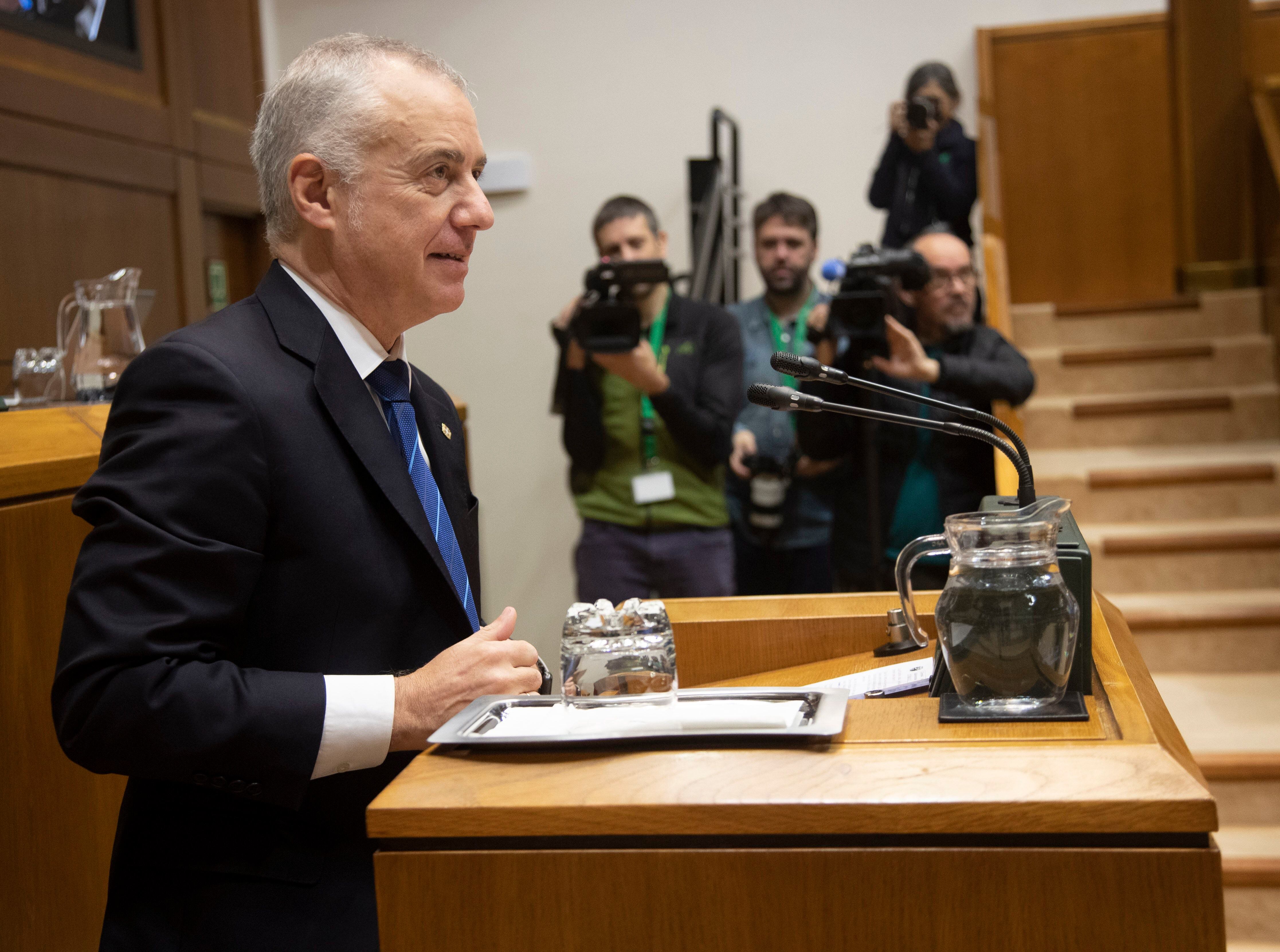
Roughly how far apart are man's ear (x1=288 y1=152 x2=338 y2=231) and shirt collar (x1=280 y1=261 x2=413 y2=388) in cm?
7

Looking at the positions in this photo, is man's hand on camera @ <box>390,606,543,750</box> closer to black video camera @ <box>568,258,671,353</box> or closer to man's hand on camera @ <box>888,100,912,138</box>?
black video camera @ <box>568,258,671,353</box>

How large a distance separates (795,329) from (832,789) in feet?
9.08

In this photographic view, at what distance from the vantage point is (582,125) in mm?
4949

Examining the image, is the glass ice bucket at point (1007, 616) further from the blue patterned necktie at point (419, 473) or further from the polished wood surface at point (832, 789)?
the blue patterned necktie at point (419, 473)

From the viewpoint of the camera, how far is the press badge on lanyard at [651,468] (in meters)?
3.15

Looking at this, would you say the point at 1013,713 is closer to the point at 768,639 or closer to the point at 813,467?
the point at 768,639

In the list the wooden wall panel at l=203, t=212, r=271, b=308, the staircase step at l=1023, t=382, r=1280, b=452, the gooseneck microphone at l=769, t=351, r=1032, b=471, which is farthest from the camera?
the wooden wall panel at l=203, t=212, r=271, b=308

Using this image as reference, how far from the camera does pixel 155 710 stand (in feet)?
3.04

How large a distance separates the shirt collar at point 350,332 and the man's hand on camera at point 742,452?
199cm

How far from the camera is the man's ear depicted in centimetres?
118

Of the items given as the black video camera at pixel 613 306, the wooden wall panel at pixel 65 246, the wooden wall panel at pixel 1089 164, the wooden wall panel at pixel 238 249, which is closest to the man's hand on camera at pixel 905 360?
the black video camera at pixel 613 306

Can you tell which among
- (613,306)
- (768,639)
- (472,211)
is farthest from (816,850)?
(613,306)

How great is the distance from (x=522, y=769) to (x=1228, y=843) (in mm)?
2376

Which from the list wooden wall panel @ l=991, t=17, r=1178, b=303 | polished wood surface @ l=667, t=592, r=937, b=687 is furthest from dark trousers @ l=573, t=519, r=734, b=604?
wooden wall panel @ l=991, t=17, r=1178, b=303
